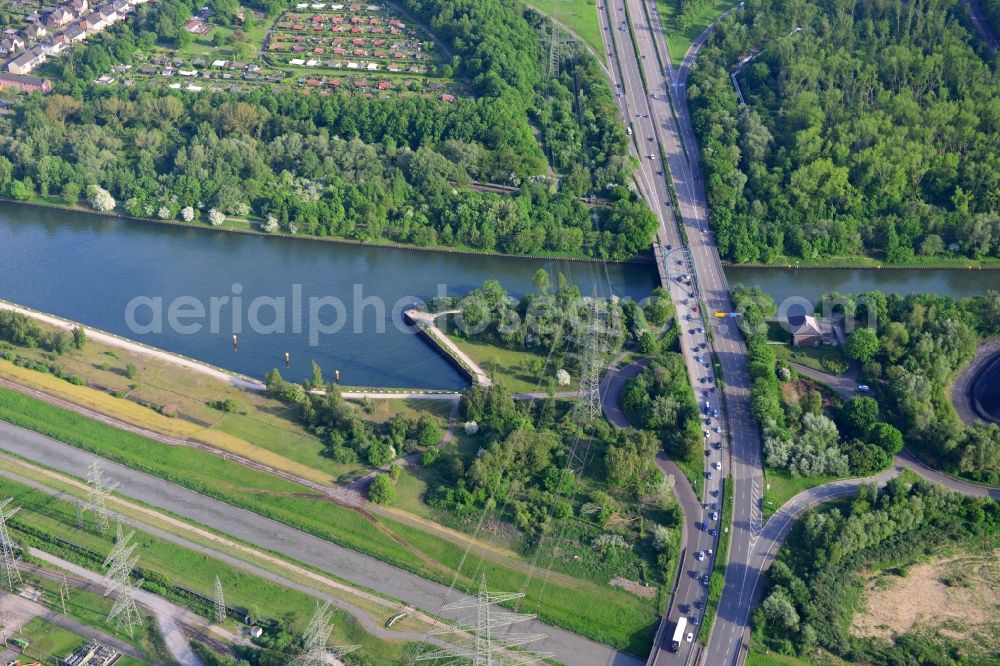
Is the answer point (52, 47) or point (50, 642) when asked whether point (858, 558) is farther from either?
point (52, 47)

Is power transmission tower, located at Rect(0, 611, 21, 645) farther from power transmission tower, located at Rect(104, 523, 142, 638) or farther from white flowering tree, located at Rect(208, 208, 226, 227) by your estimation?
white flowering tree, located at Rect(208, 208, 226, 227)

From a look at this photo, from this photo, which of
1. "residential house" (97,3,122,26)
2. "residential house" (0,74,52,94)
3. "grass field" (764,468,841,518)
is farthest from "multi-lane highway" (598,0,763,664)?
"residential house" (0,74,52,94)

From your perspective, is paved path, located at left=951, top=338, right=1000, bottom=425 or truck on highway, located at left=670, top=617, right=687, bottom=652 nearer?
truck on highway, located at left=670, top=617, right=687, bottom=652

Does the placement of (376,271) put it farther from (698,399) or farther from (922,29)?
(922,29)

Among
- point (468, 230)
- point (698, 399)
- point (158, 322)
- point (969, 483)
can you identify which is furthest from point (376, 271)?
point (969, 483)

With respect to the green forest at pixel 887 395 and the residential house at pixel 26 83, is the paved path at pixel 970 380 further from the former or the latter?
the residential house at pixel 26 83

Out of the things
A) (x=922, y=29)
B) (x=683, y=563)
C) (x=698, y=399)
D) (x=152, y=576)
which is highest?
(x=922, y=29)

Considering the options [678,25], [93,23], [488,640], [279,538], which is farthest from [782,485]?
[93,23]
